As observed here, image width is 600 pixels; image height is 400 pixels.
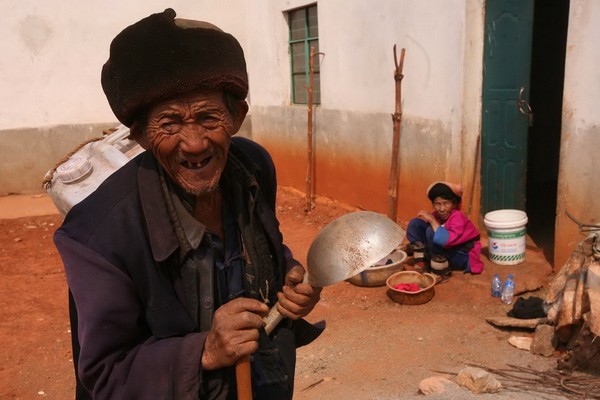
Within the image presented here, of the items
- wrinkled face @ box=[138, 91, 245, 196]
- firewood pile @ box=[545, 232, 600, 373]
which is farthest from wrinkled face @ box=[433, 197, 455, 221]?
wrinkled face @ box=[138, 91, 245, 196]

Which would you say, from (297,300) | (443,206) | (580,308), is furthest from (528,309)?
(297,300)

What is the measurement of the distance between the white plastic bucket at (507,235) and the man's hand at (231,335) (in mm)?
4023

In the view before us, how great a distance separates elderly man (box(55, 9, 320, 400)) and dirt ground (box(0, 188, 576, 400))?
211 cm

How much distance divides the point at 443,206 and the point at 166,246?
400cm

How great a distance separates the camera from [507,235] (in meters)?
4.90

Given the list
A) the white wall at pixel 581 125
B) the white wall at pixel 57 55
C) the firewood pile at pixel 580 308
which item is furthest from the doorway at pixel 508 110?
the white wall at pixel 57 55

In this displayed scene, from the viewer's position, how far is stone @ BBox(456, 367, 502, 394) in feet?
10.4

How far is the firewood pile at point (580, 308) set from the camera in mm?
3258

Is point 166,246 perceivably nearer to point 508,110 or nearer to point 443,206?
point 443,206

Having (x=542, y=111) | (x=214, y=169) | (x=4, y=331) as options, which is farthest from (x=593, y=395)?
(x=542, y=111)

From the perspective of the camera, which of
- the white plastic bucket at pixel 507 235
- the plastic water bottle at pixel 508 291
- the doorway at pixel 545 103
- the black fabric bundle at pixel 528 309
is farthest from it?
the doorway at pixel 545 103

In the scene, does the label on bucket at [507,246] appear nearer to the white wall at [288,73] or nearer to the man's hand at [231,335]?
the white wall at [288,73]

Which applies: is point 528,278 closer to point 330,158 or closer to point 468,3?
point 468,3

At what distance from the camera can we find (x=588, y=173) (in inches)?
167
